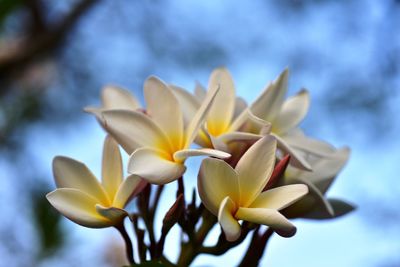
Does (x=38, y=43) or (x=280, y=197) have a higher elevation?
(x=38, y=43)

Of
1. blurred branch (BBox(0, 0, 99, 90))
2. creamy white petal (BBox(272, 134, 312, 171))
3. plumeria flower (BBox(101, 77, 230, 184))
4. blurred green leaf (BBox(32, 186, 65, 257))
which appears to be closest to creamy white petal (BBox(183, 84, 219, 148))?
plumeria flower (BBox(101, 77, 230, 184))

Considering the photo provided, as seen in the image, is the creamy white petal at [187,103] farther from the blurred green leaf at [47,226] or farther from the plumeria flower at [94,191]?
the blurred green leaf at [47,226]

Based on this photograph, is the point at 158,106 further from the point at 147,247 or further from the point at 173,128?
the point at 147,247

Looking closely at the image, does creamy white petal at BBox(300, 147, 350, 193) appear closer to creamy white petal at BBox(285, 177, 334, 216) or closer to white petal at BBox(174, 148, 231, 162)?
creamy white petal at BBox(285, 177, 334, 216)

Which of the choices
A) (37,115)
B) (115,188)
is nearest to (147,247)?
(115,188)

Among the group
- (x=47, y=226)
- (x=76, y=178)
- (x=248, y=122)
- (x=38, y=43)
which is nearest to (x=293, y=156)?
(x=248, y=122)

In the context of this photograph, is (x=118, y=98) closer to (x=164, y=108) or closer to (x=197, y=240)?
(x=164, y=108)
